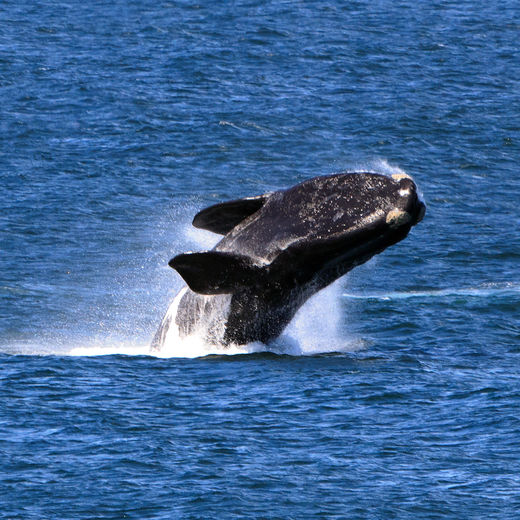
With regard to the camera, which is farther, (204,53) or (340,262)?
(204,53)

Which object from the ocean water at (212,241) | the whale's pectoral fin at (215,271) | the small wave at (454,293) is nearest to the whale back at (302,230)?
the whale's pectoral fin at (215,271)

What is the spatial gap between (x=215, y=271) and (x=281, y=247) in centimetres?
140

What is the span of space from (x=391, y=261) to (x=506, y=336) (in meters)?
10.0

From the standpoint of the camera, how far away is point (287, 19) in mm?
69625

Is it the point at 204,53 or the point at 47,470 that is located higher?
the point at 204,53

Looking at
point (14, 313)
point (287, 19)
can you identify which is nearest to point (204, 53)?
point (287, 19)

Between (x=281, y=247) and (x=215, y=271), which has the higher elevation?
(x=281, y=247)

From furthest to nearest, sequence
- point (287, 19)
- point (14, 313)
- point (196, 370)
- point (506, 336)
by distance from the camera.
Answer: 1. point (287, 19)
2. point (14, 313)
3. point (506, 336)
4. point (196, 370)

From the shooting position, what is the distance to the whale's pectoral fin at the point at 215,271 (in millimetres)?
24109

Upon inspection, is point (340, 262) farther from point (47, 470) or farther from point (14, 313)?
point (14, 313)

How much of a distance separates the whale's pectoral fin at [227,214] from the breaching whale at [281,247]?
0.06 ft

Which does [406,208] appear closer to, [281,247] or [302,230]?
[302,230]

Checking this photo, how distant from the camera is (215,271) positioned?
24.8 meters

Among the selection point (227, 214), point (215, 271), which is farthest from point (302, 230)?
point (215, 271)
